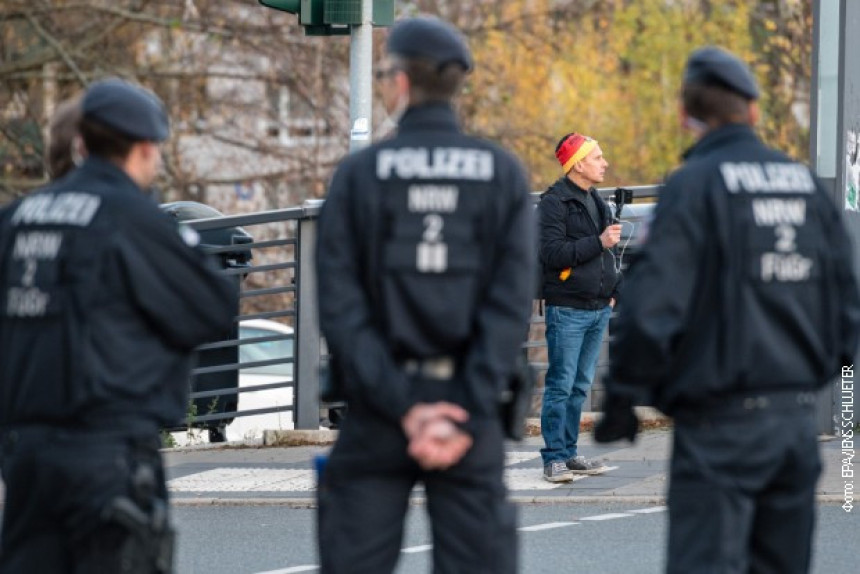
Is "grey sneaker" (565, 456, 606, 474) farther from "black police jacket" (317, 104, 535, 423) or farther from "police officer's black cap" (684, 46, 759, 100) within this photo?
"black police jacket" (317, 104, 535, 423)

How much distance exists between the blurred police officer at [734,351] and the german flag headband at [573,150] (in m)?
4.97

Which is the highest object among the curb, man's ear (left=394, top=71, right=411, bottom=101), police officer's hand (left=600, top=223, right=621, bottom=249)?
man's ear (left=394, top=71, right=411, bottom=101)

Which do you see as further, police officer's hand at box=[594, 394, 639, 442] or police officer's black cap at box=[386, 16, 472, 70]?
police officer's hand at box=[594, 394, 639, 442]

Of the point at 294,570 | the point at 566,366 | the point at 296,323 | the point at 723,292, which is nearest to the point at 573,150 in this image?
the point at 566,366

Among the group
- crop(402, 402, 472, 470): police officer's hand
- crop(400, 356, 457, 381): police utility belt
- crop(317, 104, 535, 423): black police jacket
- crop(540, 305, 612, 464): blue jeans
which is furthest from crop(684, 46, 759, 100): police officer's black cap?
crop(540, 305, 612, 464): blue jeans

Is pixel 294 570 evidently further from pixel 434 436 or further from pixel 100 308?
pixel 434 436

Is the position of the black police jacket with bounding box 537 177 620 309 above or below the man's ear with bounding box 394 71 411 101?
below

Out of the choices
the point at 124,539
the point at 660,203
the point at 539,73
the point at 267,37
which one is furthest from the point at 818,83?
the point at 539,73

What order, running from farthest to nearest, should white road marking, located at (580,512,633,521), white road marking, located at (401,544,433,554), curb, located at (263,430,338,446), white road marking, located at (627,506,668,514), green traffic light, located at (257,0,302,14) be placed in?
curb, located at (263,430,338,446), green traffic light, located at (257,0,302,14), white road marking, located at (627,506,668,514), white road marking, located at (580,512,633,521), white road marking, located at (401,544,433,554)

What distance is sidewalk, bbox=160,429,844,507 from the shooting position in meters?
10.5

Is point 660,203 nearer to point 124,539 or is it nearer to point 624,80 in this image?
point 124,539

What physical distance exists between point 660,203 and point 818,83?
7.69 m

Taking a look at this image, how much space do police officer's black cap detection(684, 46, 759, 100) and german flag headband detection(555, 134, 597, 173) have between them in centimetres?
483

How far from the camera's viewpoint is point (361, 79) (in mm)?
11867
